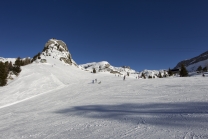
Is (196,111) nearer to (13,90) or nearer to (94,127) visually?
(94,127)

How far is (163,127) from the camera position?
14.8 ft

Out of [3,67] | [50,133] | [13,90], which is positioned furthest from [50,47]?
[50,133]

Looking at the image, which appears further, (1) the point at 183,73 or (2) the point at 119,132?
(1) the point at 183,73

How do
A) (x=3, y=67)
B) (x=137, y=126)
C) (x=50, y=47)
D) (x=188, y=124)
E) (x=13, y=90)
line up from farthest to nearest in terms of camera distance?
(x=50, y=47)
(x=3, y=67)
(x=13, y=90)
(x=137, y=126)
(x=188, y=124)

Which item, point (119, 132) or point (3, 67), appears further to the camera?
point (3, 67)

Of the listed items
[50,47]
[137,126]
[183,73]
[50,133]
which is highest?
[50,47]

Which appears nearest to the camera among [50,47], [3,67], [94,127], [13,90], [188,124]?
[188,124]

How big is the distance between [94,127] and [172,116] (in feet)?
10.5

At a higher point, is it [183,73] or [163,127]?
[183,73]

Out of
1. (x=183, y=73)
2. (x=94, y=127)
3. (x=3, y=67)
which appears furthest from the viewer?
(x=183, y=73)

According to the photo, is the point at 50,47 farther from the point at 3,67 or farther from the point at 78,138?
the point at 78,138

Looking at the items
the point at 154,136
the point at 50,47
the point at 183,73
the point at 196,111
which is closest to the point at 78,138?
the point at 154,136

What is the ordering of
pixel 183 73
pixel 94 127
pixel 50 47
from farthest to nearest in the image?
pixel 50 47
pixel 183 73
pixel 94 127

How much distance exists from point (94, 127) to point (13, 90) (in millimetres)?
20202
